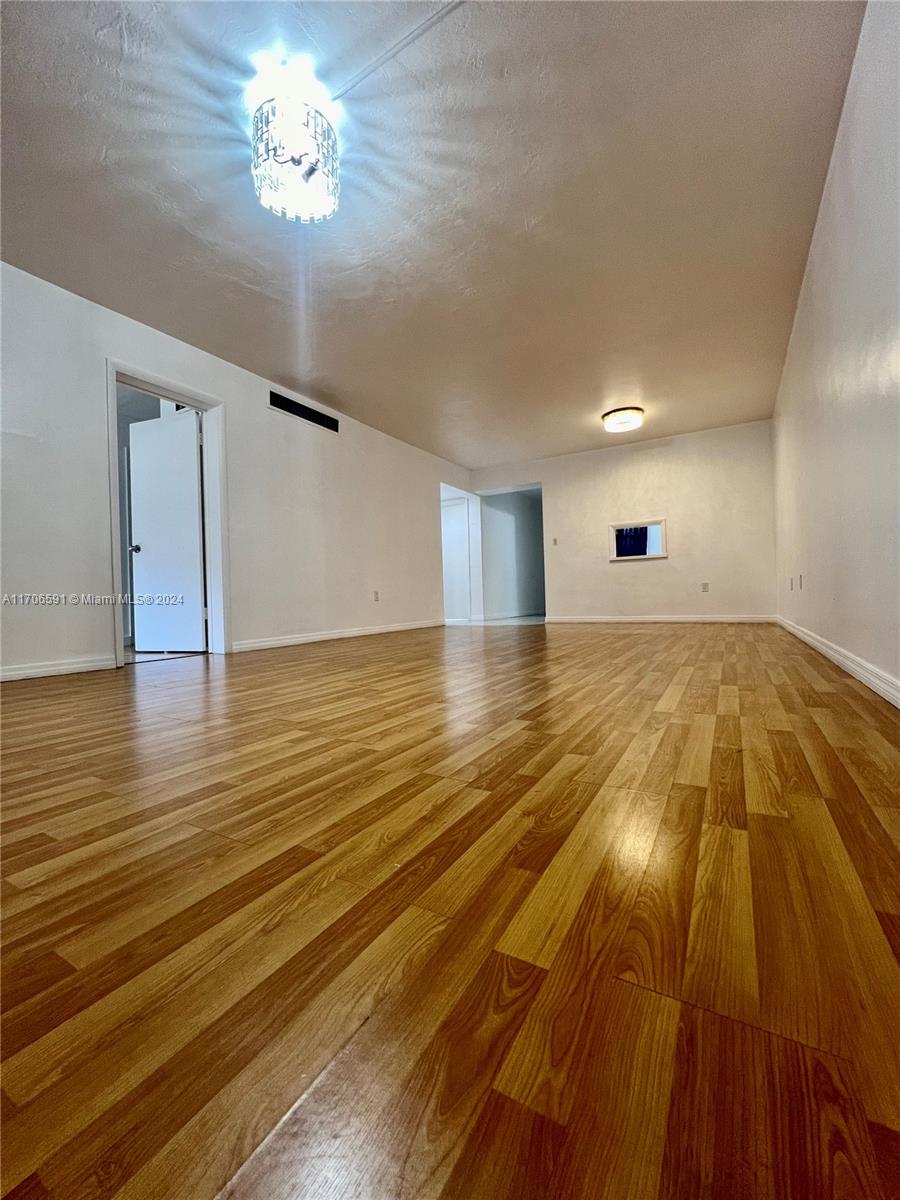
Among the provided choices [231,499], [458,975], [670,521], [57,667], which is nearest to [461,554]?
[670,521]

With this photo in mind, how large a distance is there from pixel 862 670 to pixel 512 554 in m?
7.46

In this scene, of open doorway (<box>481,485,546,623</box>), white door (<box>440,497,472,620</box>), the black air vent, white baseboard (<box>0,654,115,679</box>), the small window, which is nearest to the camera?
white baseboard (<box>0,654,115,679</box>)

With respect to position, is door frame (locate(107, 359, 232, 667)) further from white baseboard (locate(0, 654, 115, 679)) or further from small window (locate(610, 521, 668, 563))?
small window (locate(610, 521, 668, 563))

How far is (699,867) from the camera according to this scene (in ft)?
2.47

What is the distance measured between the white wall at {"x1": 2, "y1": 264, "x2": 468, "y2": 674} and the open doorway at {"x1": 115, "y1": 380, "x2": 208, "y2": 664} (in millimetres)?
289

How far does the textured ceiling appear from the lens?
1.69m

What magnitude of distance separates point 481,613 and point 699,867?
7.22 m

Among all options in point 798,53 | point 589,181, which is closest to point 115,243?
point 589,181

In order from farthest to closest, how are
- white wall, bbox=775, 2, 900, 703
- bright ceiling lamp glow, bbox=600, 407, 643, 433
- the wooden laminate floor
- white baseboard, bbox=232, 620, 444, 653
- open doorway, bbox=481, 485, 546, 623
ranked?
1. open doorway, bbox=481, 485, 546, 623
2. bright ceiling lamp glow, bbox=600, 407, 643, 433
3. white baseboard, bbox=232, 620, 444, 653
4. white wall, bbox=775, 2, 900, 703
5. the wooden laminate floor

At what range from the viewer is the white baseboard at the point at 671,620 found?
5824mm

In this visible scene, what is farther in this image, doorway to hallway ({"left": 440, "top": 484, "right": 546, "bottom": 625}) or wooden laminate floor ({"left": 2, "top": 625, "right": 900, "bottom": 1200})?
doorway to hallway ({"left": 440, "top": 484, "right": 546, "bottom": 625})

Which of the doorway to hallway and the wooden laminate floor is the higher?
the doorway to hallway

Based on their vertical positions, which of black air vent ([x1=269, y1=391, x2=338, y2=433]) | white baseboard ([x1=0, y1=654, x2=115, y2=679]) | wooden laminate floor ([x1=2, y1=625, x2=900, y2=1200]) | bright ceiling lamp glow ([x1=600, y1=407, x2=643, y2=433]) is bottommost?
wooden laminate floor ([x1=2, y1=625, x2=900, y2=1200])

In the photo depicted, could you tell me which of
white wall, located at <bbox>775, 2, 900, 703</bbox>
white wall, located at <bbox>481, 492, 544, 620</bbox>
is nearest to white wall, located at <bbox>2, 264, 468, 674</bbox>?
white wall, located at <bbox>481, 492, 544, 620</bbox>
